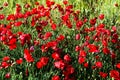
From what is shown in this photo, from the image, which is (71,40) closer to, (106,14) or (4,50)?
(4,50)

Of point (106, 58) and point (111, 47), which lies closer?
point (106, 58)

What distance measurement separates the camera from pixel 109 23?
485 centimetres

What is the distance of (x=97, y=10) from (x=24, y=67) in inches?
85.2

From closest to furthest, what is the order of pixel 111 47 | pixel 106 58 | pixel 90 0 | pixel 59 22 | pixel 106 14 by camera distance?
1. pixel 106 58
2. pixel 111 47
3. pixel 59 22
4. pixel 106 14
5. pixel 90 0

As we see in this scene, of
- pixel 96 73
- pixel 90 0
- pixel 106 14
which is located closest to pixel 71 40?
pixel 96 73

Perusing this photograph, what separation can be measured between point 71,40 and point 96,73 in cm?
74

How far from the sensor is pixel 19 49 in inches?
152

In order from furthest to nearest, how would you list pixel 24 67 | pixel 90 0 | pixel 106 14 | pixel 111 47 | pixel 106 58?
1. pixel 90 0
2. pixel 106 14
3. pixel 111 47
4. pixel 106 58
5. pixel 24 67

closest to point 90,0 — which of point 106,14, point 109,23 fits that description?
point 106,14

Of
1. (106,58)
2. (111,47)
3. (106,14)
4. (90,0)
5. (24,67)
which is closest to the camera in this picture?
(24,67)

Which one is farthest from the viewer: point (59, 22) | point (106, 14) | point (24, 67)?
point (106, 14)

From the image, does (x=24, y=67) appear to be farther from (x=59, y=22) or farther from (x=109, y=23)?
(x=109, y=23)

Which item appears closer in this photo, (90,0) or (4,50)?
(4,50)

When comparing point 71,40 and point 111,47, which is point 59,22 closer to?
point 71,40
